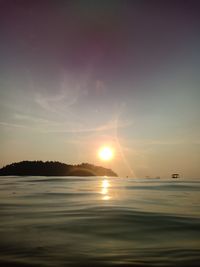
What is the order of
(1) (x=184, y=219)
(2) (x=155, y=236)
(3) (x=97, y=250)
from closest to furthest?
(3) (x=97, y=250) → (2) (x=155, y=236) → (1) (x=184, y=219)

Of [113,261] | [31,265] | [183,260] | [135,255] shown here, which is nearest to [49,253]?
[31,265]

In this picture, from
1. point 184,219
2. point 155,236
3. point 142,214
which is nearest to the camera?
point 155,236

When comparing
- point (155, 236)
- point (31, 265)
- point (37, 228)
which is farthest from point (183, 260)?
point (37, 228)

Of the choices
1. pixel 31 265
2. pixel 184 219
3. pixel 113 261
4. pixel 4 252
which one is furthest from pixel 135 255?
pixel 184 219

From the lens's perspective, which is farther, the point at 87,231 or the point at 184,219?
the point at 184,219

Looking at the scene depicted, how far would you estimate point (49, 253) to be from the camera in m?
7.42

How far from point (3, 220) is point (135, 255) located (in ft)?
25.2

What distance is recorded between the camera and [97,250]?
7934mm

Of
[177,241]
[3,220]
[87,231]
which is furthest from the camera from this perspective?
[3,220]

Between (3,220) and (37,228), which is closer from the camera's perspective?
(37,228)

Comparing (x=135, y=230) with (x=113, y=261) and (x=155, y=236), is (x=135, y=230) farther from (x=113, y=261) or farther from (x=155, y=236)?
(x=113, y=261)

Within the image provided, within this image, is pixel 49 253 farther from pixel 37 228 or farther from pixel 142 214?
A: pixel 142 214

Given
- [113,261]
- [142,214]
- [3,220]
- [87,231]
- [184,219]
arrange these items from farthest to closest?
1. [142,214]
2. [184,219]
3. [3,220]
4. [87,231]
5. [113,261]

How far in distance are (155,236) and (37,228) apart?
4.61m
